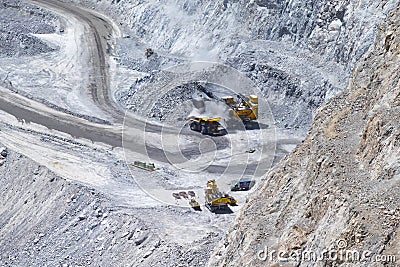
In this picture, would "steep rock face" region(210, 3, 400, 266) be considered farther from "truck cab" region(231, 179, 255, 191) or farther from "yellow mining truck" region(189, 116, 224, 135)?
"yellow mining truck" region(189, 116, 224, 135)

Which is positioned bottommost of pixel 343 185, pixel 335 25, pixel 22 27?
pixel 22 27

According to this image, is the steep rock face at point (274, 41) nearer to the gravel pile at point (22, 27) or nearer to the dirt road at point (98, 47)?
the dirt road at point (98, 47)

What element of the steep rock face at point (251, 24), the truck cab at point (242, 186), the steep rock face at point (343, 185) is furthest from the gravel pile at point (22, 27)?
the steep rock face at point (343, 185)

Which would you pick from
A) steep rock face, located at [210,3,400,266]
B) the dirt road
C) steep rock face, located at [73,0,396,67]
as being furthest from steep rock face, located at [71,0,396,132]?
steep rock face, located at [210,3,400,266]

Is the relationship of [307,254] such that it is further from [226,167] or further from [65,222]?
[226,167]

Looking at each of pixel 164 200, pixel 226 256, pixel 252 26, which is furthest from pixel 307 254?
pixel 252 26

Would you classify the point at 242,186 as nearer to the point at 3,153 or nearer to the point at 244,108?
the point at 244,108

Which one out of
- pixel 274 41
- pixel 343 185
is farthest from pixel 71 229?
pixel 274 41
